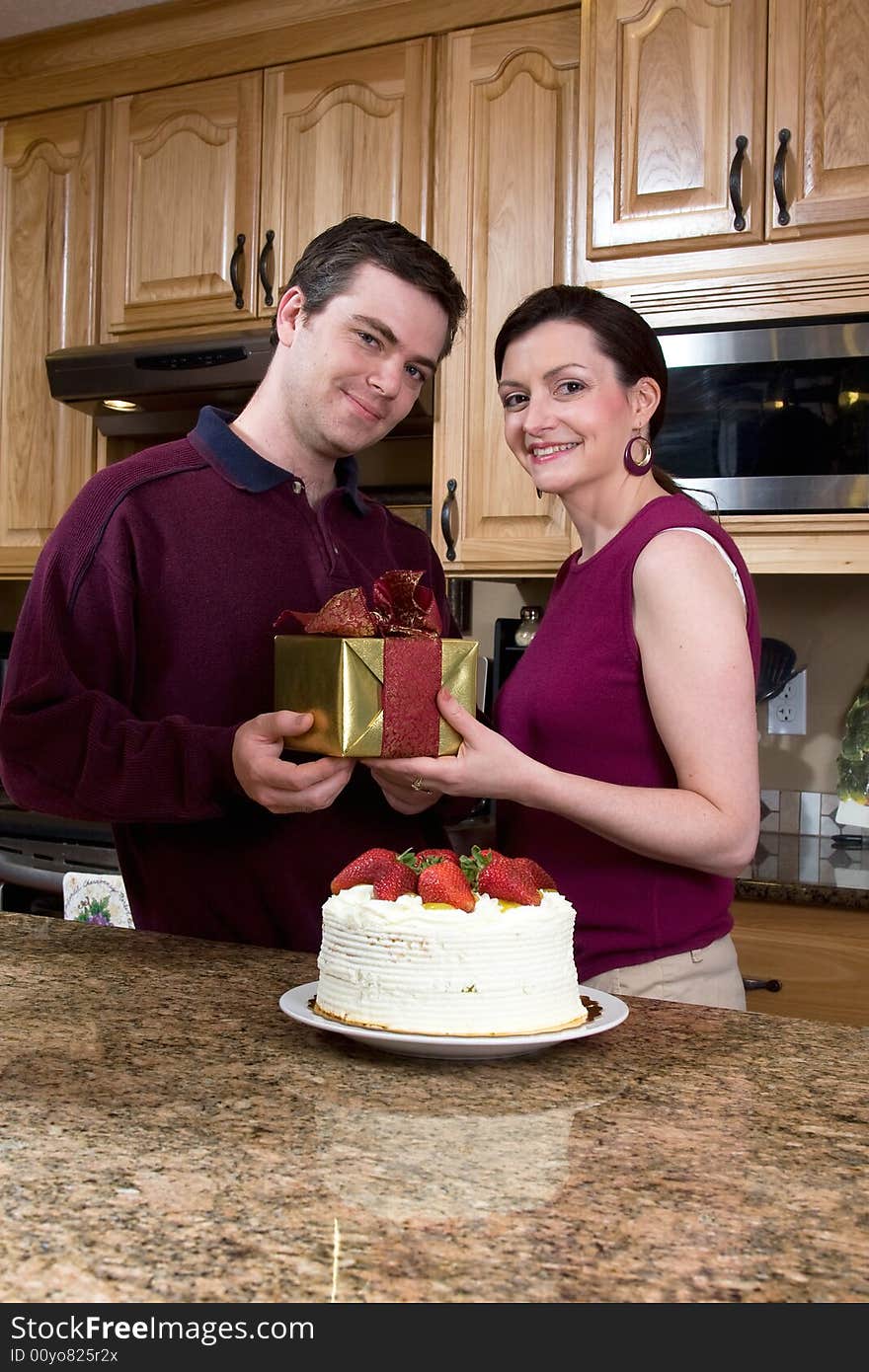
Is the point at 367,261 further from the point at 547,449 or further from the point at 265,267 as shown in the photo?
the point at 265,267

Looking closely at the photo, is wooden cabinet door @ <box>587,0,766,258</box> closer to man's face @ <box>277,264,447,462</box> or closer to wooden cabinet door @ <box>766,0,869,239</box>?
wooden cabinet door @ <box>766,0,869,239</box>

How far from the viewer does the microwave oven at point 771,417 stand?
94.0 inches

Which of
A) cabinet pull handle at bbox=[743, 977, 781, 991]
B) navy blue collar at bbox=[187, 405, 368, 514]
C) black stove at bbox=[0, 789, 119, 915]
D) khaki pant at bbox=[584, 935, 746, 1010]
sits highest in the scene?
navy blue collar at bbox=[187, 405, 368, 514]

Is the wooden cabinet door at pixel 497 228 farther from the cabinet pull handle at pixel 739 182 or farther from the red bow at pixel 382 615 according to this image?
the red bow at pixel 382 615

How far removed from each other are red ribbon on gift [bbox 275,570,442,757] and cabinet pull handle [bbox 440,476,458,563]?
67.3 inches

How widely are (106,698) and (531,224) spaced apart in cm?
185

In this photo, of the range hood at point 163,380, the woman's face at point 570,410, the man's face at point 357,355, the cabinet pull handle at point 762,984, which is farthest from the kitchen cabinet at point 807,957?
the range hood at point 163,380

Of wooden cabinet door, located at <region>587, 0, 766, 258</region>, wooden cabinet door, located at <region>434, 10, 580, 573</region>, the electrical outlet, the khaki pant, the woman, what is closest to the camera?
the woman

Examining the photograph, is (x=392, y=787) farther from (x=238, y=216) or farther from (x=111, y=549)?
(x=238, y=216)

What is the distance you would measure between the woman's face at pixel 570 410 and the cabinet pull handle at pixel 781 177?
113 centimetres

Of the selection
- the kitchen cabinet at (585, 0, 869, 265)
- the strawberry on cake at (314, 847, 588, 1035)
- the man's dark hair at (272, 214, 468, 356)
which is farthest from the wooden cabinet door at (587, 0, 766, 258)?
the strawberry on cake at (314, 847, 588, 1035)

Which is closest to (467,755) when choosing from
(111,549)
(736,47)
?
(111,549)

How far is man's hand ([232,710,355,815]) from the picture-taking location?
1106 millimetres

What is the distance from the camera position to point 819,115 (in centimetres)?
240
